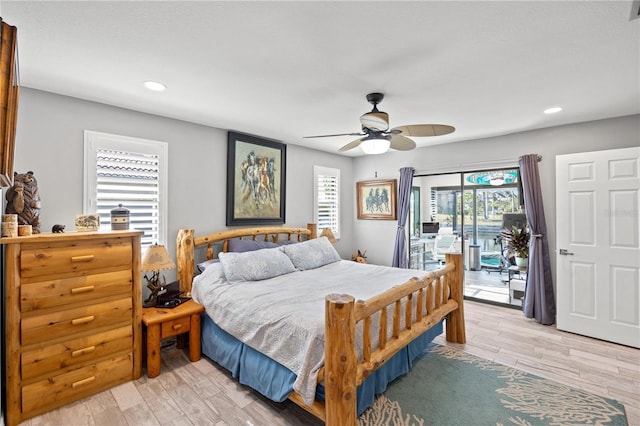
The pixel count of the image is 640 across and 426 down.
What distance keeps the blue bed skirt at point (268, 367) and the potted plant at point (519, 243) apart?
208cm

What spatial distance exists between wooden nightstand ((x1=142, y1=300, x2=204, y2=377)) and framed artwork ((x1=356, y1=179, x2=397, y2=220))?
3490 mm

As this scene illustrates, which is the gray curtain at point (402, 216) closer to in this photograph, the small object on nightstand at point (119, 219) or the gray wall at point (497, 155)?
the gray wall at point (497, 155)

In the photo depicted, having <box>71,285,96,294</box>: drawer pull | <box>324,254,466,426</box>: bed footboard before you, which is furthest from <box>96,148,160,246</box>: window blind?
<box>324,254,466,426</box>: bed footboard

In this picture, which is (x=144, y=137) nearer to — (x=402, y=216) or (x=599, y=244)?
(x=402, y=216)

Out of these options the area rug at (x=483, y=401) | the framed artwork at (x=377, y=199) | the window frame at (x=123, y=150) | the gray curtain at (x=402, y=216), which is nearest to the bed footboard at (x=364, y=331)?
the area rug at (x=483, y=401)

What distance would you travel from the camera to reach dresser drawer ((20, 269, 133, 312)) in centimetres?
200

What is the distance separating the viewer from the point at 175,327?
263cm

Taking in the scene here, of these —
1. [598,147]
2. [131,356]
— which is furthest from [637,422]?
[131,356]

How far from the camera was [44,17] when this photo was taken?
1559 millimetres

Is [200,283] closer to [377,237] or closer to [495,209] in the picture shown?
[377,237]

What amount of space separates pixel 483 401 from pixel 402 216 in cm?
312

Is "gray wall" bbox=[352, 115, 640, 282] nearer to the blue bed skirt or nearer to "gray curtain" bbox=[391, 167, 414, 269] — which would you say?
"gray curtain" bbox=[391, 167, 414, 269]

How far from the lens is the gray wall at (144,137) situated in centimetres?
249

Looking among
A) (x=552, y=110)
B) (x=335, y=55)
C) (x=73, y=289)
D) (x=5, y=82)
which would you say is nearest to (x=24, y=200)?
(x=73, y=289)
